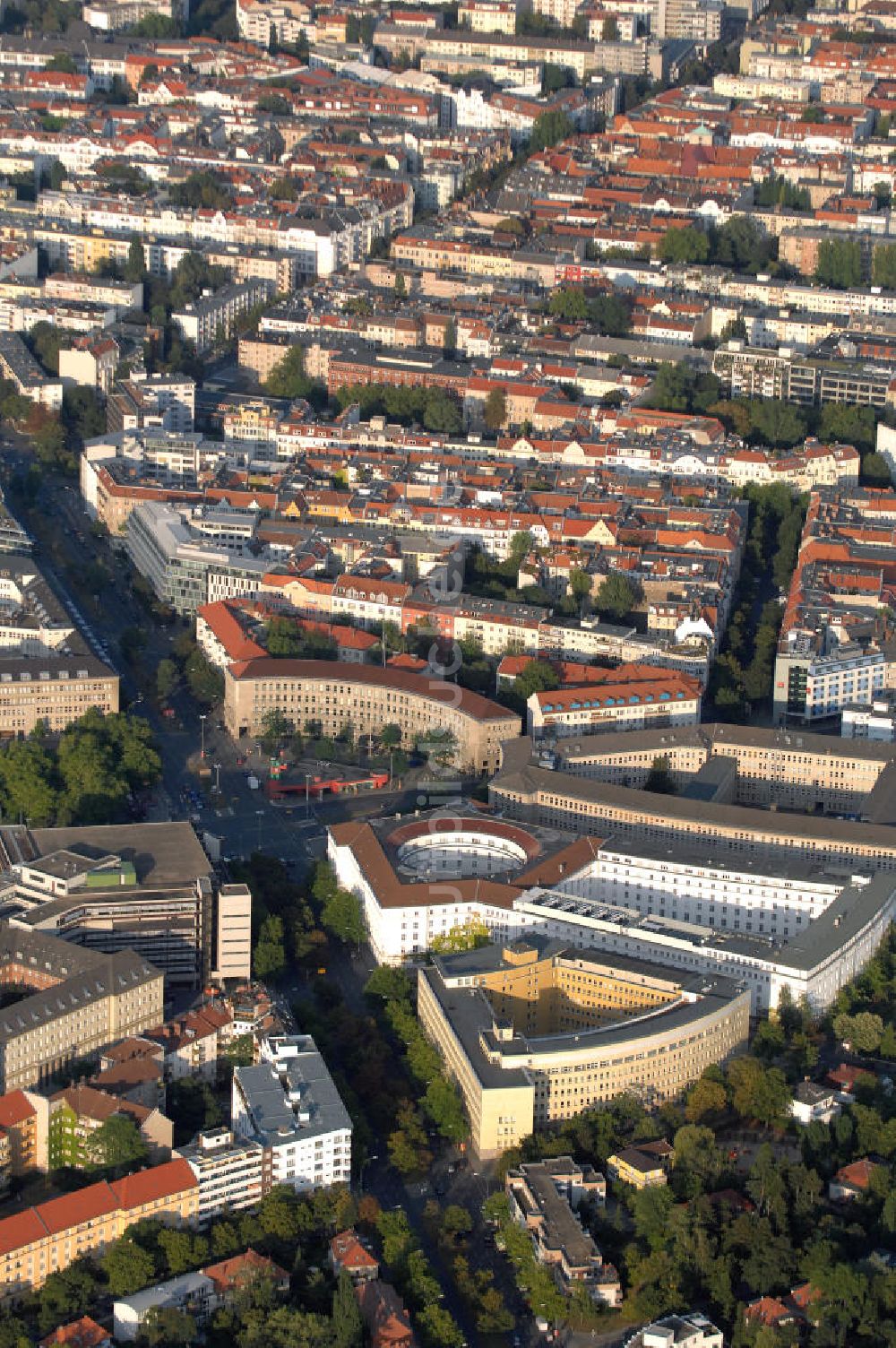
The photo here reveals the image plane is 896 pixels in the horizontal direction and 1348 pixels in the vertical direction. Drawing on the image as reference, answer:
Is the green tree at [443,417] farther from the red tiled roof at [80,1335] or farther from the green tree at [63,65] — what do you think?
the red tiled roof at [80,1335]

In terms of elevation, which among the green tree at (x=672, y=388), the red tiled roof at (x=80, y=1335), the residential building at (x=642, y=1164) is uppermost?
the green tree at (x=672, y=388)

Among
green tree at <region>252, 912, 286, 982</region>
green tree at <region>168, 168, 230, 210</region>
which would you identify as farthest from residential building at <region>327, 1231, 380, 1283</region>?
green tree at <region>168, 168, 230, 210</region>

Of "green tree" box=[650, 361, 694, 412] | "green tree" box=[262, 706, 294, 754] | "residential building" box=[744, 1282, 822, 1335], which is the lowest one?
"residential building" box=[744, 1282, 822, 1335]

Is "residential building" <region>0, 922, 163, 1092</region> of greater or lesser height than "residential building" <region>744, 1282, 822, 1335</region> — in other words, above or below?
above

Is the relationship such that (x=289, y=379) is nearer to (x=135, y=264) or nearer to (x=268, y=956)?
(x=135, y=264)

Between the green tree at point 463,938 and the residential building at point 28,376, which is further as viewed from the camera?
the residential building at point 28,376

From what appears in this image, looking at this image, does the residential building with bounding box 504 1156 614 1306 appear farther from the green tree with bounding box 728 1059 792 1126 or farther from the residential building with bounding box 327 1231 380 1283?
the green tree with bounding box 728 1059 792 1126

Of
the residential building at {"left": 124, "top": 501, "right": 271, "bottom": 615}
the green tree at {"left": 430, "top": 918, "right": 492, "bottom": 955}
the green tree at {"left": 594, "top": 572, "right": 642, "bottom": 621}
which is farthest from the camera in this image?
the residential building at {"left": 124, "top": 501, "right": 271, "bottom": 615}

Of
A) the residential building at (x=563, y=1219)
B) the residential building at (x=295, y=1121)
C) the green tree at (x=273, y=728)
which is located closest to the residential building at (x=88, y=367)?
the green tree at (x=273, y=728)
